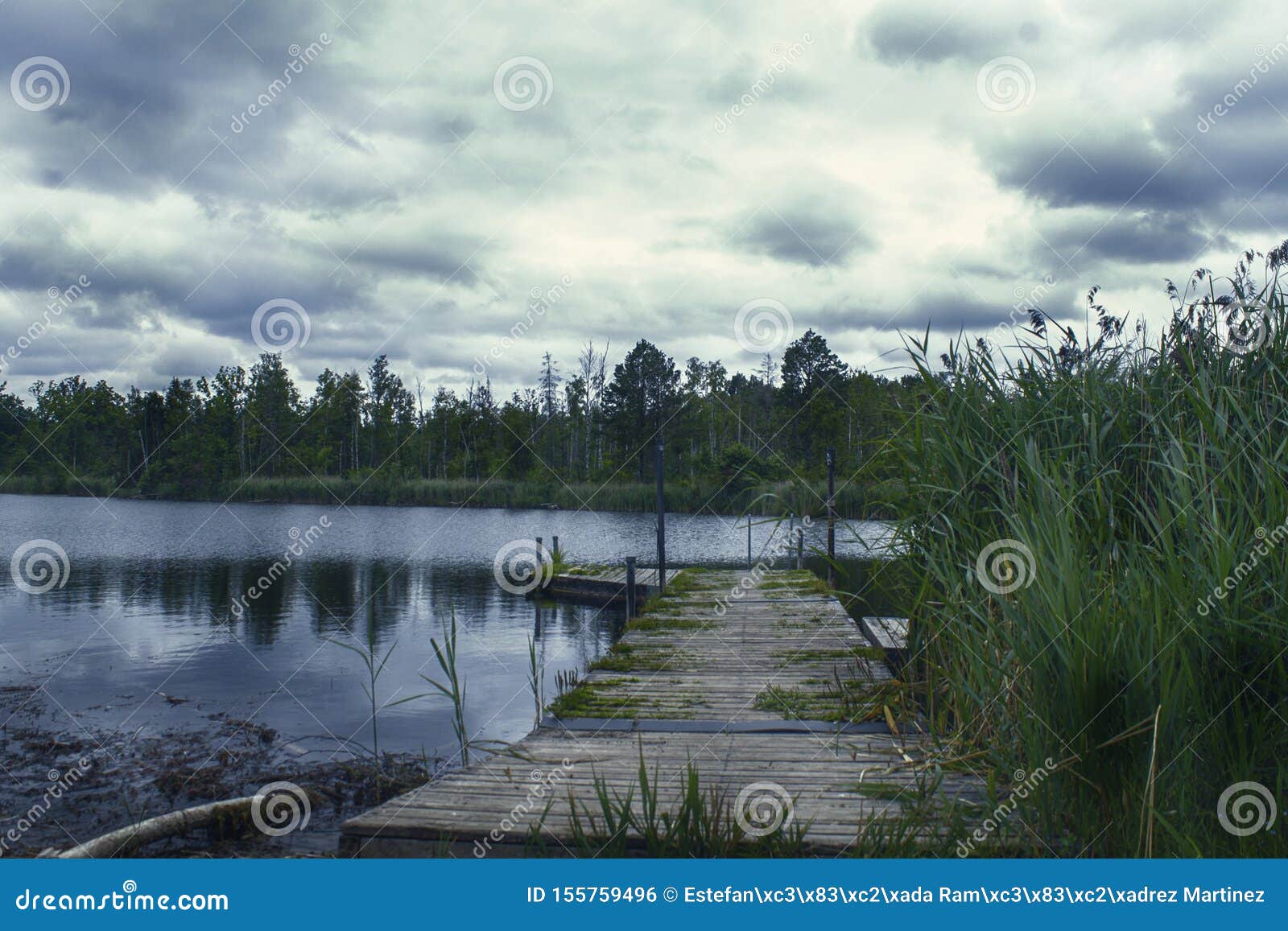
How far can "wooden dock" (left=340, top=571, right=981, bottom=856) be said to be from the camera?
3.61m

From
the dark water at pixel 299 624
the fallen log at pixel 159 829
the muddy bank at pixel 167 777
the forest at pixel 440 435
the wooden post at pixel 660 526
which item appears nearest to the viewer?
the fallen log at pixel 159 829

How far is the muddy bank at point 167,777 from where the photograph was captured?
219 inches

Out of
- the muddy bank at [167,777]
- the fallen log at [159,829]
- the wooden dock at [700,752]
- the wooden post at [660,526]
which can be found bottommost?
the muddy bank at [167,777]

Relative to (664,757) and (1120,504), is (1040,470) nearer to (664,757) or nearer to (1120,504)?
(1120,504)

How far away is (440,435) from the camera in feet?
197

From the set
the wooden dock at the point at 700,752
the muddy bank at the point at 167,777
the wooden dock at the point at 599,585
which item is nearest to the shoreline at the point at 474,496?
the wooden dock at the point at 599,585

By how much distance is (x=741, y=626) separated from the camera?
32.1ft

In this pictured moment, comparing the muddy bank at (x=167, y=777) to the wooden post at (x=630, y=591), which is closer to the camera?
the muddy bank at (x=167, y=777)

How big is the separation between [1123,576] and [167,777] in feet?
23.8

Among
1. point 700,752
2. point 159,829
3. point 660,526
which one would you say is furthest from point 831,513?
point 660,526

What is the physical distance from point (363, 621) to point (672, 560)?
10.8 meters

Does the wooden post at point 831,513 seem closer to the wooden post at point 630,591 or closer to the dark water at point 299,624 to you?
the dark water at point 299,624

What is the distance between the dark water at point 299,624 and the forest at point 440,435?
15.7 meters
